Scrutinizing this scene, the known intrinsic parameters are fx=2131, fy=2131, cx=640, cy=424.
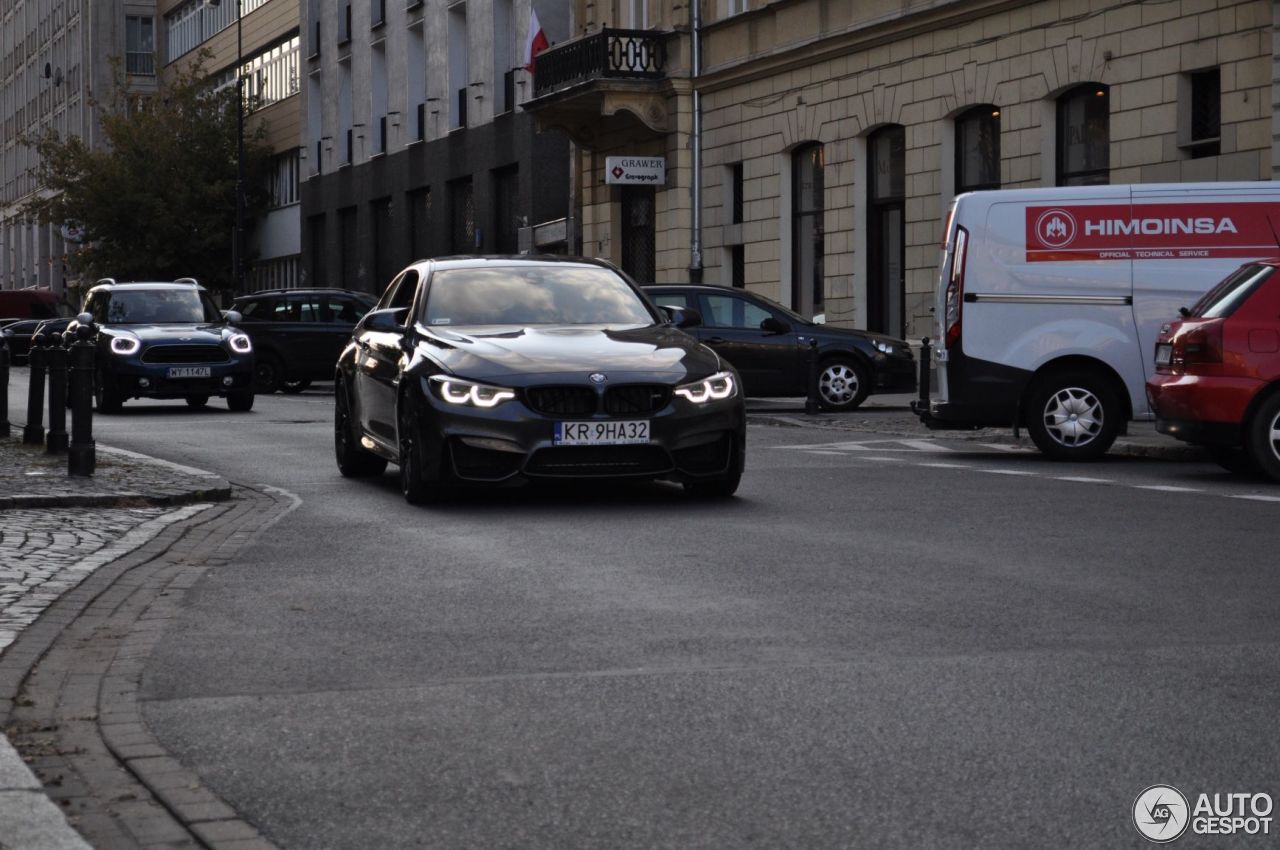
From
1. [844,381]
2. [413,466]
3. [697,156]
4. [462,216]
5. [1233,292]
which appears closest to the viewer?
[413,466]

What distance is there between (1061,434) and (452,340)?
607 cm

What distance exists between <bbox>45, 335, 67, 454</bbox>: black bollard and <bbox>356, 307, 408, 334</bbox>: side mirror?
2.32 meters

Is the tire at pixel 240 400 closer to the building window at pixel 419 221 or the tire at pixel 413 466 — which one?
the tire at pixel 413 466

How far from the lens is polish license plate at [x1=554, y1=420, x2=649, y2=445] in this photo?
11805mm

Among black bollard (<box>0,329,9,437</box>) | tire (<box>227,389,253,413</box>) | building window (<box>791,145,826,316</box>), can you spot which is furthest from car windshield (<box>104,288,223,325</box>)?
building window (<box>791,145,826,316</box>)

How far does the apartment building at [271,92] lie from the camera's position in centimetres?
6431

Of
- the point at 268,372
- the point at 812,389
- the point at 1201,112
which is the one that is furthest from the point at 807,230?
the point at 1201,112

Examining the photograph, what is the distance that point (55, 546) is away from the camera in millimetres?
10250

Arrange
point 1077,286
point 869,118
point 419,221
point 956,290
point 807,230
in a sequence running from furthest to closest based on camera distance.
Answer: point 419,221 → point 807,230 → point 869,118 → point 956,290 → point 1077,286

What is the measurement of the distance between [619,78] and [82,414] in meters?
23.8

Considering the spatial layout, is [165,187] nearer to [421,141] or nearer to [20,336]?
[20,336]

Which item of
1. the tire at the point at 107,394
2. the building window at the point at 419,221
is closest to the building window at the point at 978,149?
the tire at the point at 107,394

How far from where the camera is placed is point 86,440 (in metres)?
14.0

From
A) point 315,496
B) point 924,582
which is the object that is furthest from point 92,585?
point 315,496
